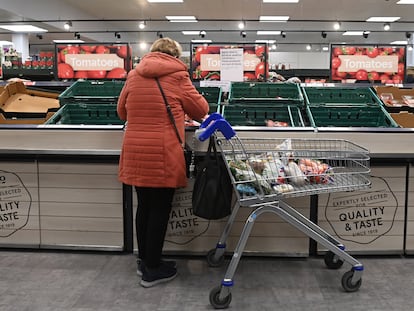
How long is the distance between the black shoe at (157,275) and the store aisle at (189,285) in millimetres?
43

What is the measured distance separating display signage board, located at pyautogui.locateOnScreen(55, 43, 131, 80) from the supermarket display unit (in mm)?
2188

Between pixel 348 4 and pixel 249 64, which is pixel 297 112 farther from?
pixel 348 4

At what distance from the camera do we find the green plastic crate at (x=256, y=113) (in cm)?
369

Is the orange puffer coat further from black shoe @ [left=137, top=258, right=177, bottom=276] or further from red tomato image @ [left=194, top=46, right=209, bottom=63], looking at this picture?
red tomato image @ [left=194, top=46, right=209, bottom=63]

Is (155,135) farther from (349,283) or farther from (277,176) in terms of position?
(349,283)

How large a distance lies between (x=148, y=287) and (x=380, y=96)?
263 centimetres

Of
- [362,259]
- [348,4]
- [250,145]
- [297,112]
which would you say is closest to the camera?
[250,145]

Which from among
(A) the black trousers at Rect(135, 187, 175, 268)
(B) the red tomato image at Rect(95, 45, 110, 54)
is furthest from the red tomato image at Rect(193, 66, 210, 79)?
(A) the black trousers at Rect(135, 187, 175, 268)

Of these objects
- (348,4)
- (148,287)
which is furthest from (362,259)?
(348,4)

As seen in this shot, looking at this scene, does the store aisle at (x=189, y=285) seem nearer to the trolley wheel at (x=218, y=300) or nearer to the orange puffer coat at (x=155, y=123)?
the trolley wheel at (x=218, y=300)

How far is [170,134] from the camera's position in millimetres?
2746

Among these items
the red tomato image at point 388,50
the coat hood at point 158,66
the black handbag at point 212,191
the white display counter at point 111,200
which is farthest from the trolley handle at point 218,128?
the red tomato image at point 388,50

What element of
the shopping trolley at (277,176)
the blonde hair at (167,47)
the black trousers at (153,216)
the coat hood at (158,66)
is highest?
the blonde hair at (167,47)

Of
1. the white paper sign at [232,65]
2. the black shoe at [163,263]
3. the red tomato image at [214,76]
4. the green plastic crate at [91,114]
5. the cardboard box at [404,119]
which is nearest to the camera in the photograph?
the black shoe at [163,263]
